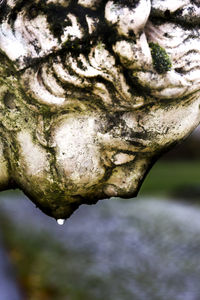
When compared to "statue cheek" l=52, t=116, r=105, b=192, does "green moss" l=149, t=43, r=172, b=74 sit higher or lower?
higher

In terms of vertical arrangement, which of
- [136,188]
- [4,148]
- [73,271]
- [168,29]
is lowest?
[73,271]

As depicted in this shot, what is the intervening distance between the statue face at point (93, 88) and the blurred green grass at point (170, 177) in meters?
4.58

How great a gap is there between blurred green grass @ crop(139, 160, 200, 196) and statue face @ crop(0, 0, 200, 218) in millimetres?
4577

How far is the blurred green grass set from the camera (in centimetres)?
546

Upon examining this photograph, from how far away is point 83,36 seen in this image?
70cm

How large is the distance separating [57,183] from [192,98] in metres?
0.25

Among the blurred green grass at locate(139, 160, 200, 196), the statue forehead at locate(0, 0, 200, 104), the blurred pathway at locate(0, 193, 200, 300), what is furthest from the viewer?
the blurred green grass at locate(139, 160, 200, 196)

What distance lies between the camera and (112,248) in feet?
14.5

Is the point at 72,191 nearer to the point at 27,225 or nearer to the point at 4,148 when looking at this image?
the point at 4,148

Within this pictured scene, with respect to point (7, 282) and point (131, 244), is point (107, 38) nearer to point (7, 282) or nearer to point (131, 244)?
point (7, 282)

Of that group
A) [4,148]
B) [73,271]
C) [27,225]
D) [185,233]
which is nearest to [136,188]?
[4,148]

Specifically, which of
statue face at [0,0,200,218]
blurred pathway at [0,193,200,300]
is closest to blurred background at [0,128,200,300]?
blurred pathway at [0,193,200,300]

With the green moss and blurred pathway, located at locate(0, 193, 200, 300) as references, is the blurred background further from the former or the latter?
the green moss

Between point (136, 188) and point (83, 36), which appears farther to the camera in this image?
point (136, 188)
